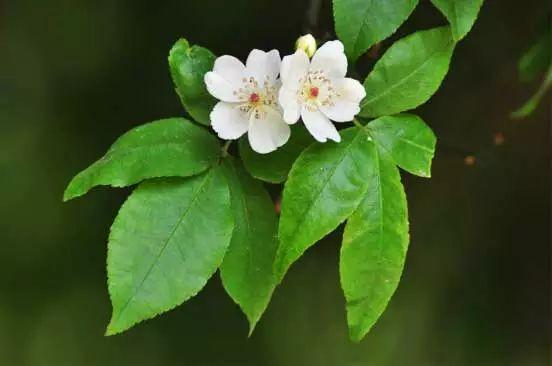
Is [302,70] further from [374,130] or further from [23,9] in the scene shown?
[23,9]

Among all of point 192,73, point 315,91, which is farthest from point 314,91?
point 192,73

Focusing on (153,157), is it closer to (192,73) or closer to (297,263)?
(192,73)

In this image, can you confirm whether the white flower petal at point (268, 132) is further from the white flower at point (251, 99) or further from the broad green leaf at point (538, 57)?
the broad green leaf at point (538, 57)

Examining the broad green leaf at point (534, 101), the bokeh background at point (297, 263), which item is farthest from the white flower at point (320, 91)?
the broad green leaf at point (534, 101)

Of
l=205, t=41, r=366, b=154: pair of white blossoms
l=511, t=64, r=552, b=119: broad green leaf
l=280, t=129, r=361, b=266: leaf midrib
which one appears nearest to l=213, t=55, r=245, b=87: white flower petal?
l=205, t=41, r=366, b=154: pair of white blossoms

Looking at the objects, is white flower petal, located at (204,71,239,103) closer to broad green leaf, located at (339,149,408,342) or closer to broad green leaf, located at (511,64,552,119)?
broad green leaf, located at (339,149,408,342)

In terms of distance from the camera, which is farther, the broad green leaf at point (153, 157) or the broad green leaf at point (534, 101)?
the broad green leaf at point (534, 101)

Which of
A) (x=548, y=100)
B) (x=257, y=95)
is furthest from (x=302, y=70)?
(x=548, y=100)
